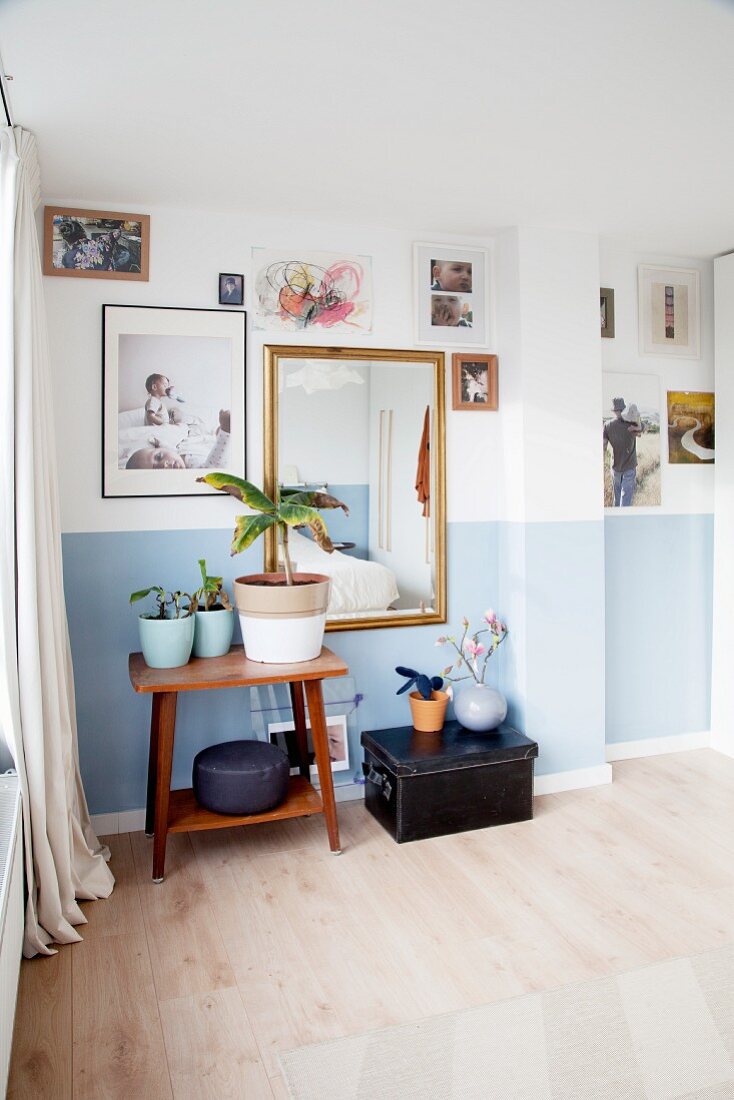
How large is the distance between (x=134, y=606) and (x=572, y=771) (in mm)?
1987

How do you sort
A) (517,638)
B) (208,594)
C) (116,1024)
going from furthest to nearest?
(517,638) < (208,594) < (116,1024)

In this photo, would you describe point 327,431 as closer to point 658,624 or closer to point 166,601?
point 166,601

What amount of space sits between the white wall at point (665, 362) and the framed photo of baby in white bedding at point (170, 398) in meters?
1.77

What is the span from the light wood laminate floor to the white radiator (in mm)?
184

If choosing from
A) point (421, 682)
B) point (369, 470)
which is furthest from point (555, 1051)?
point (369, 470)

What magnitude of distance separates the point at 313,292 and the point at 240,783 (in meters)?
1.91

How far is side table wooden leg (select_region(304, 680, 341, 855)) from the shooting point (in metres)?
2.94

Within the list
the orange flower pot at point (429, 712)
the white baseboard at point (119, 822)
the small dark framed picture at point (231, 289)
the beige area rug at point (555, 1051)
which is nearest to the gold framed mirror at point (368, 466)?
the small dark framed picture at point (231, 289)

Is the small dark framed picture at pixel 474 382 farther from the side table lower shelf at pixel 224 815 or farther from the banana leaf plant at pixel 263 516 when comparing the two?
the side table lower shelf at pixel 224 815

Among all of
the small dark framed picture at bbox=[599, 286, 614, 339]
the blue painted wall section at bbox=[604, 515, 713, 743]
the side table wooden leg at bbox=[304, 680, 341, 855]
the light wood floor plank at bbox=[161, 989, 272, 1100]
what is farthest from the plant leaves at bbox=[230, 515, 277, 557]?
the small dark framed picture at bbox=[599, 286, 614, 339]

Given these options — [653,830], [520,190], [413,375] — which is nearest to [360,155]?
[520,190]

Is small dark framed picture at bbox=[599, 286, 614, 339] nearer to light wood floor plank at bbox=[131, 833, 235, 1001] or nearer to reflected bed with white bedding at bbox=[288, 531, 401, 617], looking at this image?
reflected bed with white bedding at bbox=[288, 531, 401, 617]

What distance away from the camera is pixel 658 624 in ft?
13.3

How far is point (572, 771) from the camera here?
12.0 ft
